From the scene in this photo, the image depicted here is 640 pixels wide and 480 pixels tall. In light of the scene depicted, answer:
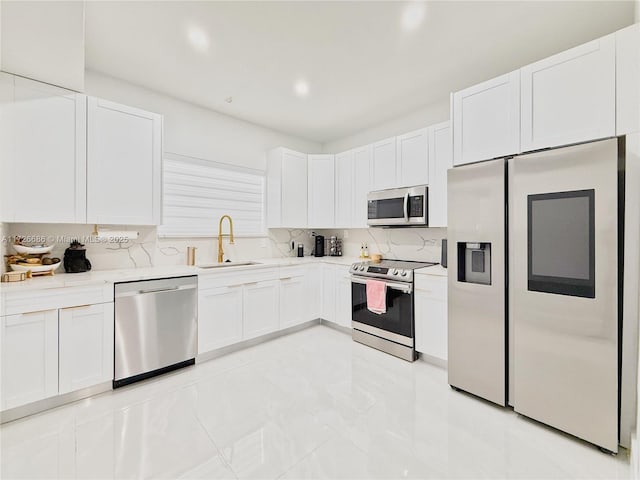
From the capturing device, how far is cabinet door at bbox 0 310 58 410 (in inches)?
75.3

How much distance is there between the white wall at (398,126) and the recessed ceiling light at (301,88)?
4.59 ft

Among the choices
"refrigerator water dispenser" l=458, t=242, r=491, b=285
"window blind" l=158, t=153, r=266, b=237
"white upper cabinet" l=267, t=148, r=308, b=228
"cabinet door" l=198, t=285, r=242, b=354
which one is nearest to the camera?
"refrigerator water dispenser" l=458, t=242, r=491, b=285

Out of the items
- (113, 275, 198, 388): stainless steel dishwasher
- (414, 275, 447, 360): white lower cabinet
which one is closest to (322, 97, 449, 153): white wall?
(414, 275, 447, 360): white lower cabinet

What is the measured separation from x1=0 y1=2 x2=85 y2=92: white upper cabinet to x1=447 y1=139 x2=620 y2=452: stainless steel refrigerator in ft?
9.07

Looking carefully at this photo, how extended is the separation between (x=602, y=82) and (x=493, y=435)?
2.32 meters

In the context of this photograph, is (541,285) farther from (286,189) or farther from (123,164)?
(123,164)

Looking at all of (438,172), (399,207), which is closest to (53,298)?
(399,207)

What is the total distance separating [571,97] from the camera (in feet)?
6.08

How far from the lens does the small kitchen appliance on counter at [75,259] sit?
2.55 metres

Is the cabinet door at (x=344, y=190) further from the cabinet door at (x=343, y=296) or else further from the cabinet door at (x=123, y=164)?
the cabinet door at (x=123, y=164)

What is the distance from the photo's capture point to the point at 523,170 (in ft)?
6.50

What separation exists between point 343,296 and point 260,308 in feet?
3.46

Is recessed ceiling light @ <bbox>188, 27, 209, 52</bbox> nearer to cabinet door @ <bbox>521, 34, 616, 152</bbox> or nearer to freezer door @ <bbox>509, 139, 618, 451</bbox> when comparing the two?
cabinet door @ <bbox>521, 34, 616, 152</bbox>

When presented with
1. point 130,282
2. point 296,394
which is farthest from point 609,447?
point 130,282
